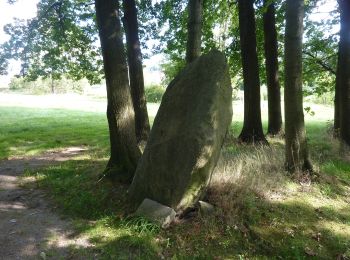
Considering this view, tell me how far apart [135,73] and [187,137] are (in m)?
6.64

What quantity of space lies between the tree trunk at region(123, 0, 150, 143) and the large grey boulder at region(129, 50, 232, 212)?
5.43 metres

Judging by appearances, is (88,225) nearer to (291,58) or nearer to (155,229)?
(155,229)

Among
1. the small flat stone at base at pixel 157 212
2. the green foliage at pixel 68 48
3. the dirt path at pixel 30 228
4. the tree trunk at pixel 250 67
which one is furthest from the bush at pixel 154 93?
the small flat stone at base at pixel 157 212

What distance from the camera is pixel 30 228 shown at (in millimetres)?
5859

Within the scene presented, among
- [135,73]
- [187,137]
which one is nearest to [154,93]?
[135,73]

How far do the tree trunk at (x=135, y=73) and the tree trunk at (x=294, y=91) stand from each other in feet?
19.4

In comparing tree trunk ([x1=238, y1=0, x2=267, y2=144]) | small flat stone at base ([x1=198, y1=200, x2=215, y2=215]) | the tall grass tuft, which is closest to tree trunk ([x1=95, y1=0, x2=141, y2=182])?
the tall grass tuft

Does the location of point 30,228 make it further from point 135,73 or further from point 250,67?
point 250,67

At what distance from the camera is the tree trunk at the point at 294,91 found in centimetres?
720

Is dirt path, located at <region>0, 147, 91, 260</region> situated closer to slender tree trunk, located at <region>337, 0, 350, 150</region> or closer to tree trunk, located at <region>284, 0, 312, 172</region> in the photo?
tree trunk, located at <region>284, 0, 312, 172</region>

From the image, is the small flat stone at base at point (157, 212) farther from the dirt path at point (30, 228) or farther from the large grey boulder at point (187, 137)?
the dirt path at point (30, 228)

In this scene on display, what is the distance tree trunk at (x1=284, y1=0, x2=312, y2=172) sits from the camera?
720cm

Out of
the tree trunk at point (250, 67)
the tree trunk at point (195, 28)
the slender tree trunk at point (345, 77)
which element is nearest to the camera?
the tree trunk at point (195, 28)

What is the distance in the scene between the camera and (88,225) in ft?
19.0
